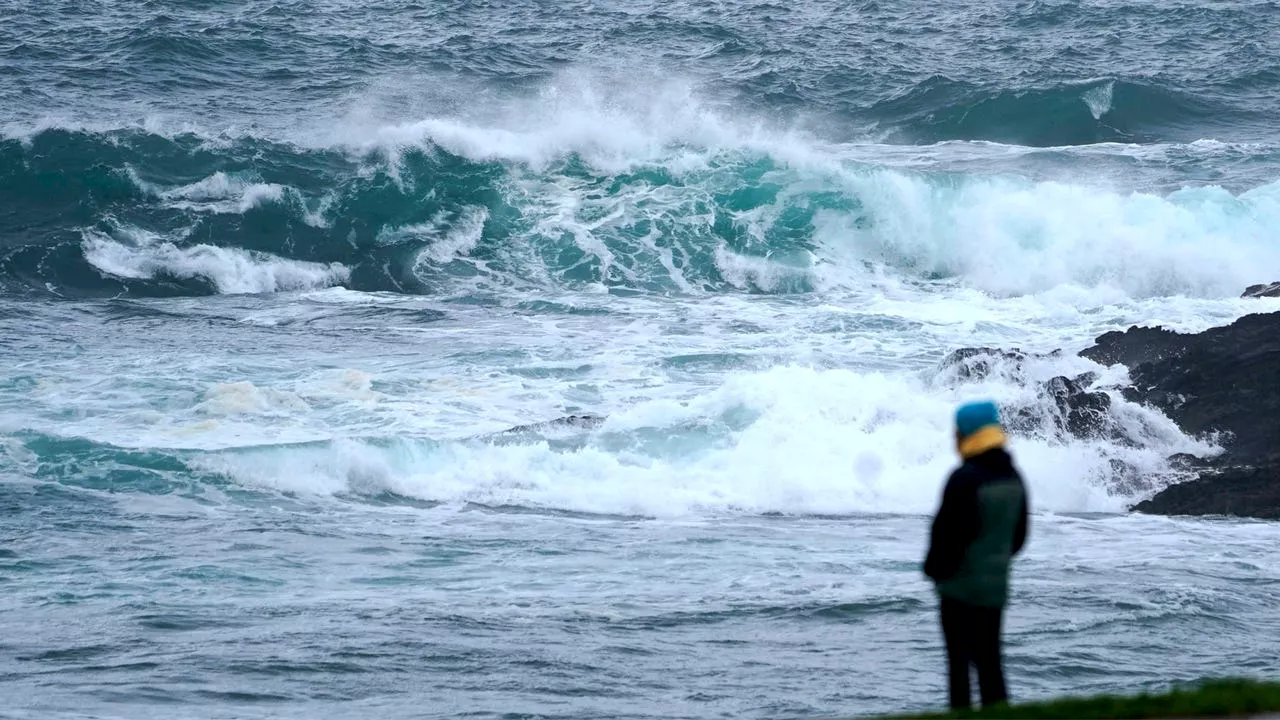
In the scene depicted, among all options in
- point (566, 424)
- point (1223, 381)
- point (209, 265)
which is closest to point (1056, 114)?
point (209, 265)

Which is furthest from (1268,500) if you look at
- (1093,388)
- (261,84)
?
(261,84)

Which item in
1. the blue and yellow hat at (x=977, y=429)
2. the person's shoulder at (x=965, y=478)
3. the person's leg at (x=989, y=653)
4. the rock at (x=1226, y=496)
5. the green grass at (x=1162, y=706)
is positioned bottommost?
the rock at (x=1226, y=496)

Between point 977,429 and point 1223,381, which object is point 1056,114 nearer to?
point 1223,381

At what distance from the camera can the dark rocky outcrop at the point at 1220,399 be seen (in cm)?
1473

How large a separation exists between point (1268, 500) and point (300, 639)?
27.5ft

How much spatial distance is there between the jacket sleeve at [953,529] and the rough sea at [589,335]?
3617 millimetres

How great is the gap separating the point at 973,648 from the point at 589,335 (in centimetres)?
1600

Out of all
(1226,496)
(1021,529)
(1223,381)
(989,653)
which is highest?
(1021,529)

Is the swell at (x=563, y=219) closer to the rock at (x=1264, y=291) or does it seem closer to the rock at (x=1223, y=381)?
the rock at (x=1264, y=291)

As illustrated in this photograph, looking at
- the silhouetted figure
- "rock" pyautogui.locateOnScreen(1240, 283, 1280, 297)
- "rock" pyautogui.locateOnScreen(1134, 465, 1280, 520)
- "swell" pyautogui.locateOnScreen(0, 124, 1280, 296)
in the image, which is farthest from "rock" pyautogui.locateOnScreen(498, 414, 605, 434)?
the silhouetted figure

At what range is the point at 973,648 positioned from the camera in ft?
21.6

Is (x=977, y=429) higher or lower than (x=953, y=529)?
higher

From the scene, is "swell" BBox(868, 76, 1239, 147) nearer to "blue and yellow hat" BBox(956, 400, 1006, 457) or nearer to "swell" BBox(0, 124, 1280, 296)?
"swell" BBox(0, 124, 1280, 296)

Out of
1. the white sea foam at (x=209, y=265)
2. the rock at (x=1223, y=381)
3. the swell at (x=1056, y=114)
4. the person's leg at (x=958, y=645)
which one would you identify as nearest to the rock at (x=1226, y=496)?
the rock at (x=1223, y=381)
